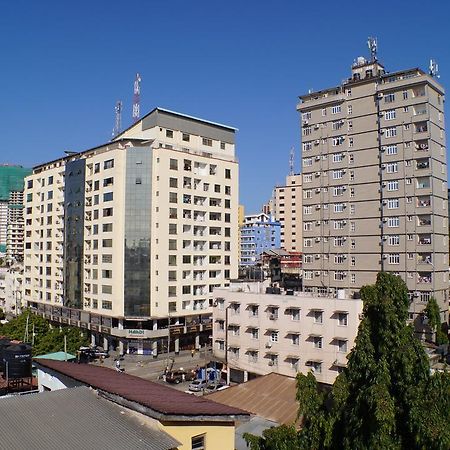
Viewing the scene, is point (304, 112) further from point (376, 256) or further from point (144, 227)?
point (144, 227)

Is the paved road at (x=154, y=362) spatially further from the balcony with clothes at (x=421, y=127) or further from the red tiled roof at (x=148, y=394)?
the balcony with clothes at (x=421, y=127)

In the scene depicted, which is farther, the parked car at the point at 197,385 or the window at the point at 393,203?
the window at the point at 393,203

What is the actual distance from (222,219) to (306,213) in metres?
12.1

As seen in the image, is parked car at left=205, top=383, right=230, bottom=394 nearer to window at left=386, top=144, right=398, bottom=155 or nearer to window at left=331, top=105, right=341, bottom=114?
window at left=386, top=144, right=398, bottom=155

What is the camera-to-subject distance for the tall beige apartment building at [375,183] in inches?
2136

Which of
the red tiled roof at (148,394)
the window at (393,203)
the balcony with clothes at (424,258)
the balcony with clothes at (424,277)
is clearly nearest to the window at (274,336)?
the balcony with clothes at (424,277)

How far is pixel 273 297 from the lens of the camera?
4034 centimetres

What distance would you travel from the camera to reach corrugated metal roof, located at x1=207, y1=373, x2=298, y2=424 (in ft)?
84.8

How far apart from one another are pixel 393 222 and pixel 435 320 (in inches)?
497

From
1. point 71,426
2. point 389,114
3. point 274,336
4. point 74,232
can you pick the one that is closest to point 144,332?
point 74,232

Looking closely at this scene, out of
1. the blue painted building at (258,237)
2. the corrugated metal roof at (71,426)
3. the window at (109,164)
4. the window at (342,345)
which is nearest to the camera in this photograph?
the corrugated metal roof at (71,426)

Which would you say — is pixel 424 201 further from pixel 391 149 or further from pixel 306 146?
pixel 306 146

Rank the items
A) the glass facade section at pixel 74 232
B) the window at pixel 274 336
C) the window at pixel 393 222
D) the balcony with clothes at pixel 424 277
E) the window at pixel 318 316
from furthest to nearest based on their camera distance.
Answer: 1. the glass facade section at pixel 74 232
2. the window at pixel 393 222
3. the balcony with clothes at pixel 424 277
4. the window at pixel 274 336
5. the window at pixel 318 316

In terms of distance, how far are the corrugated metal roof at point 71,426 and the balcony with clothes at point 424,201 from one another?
1929 inches
